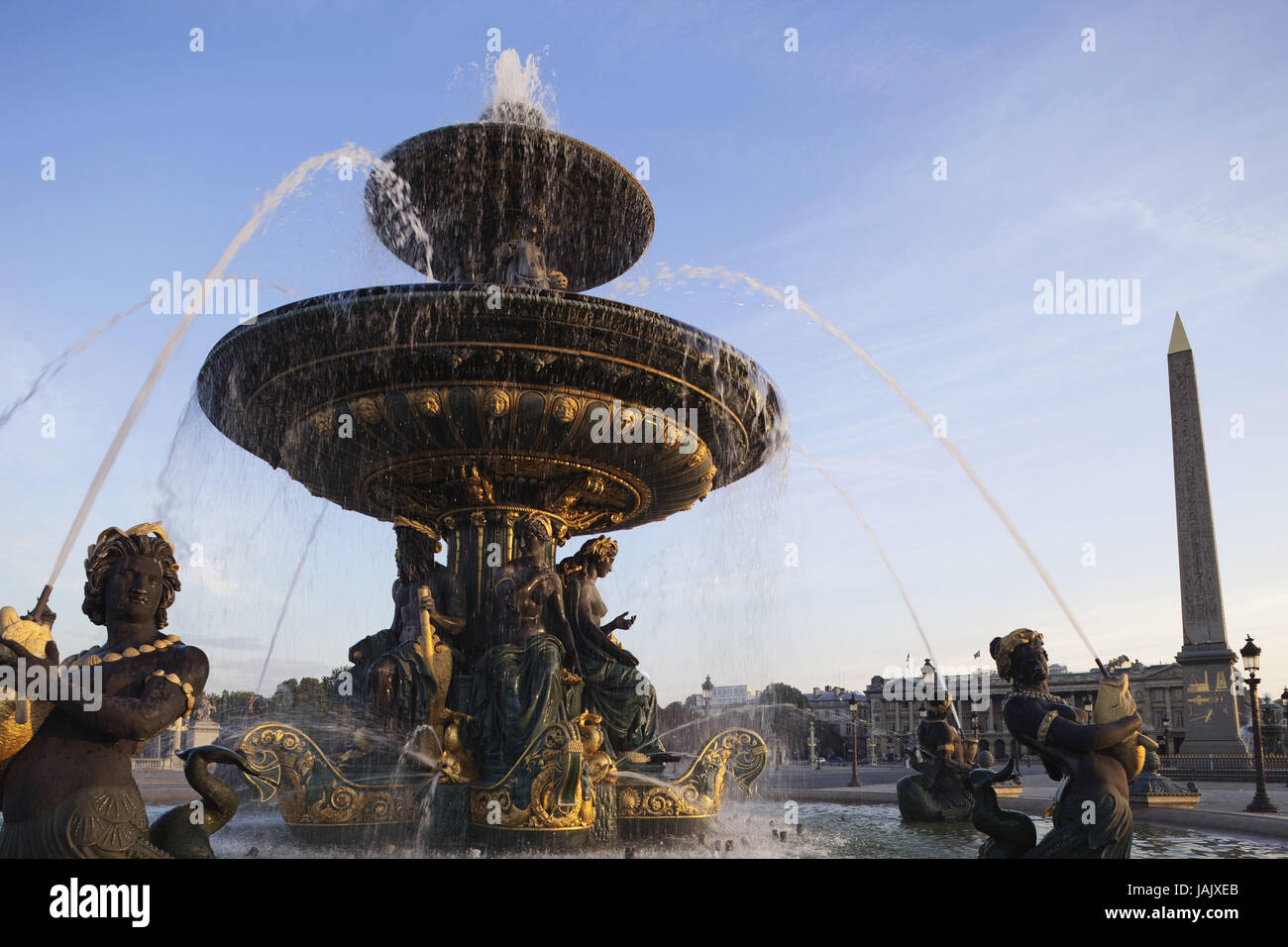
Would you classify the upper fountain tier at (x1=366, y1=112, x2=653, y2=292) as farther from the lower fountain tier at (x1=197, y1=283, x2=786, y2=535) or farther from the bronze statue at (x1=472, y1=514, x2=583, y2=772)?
the bronze statue at (x1=472, y1=514, x2=583, y2=772)

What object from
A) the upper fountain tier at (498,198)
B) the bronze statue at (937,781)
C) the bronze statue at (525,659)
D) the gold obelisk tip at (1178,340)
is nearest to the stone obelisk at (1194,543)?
the gold obelisk tip at (1178,340)

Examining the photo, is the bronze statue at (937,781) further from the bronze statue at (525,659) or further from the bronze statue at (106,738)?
the bronze statue at (106,738)

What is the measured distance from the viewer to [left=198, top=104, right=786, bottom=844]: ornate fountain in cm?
736

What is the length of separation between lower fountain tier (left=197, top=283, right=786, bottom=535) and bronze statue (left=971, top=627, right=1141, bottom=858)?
4.06m

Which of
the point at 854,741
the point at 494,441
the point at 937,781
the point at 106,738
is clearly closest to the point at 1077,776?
the point at 106,738

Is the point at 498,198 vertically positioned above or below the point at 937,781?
above

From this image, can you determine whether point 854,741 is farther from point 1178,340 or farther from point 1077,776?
point 1077,776

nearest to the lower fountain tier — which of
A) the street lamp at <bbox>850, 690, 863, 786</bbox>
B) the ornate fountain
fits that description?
the ornate fountain

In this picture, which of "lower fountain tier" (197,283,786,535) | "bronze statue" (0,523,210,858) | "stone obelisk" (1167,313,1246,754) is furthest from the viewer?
"stone obelisk" (1167,313,1246,754)

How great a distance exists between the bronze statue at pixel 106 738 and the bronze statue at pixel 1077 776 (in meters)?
3.66

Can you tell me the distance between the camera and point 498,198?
1003 cm

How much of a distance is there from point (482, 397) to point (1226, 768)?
1348 inches

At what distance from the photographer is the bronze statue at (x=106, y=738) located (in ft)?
11.4
